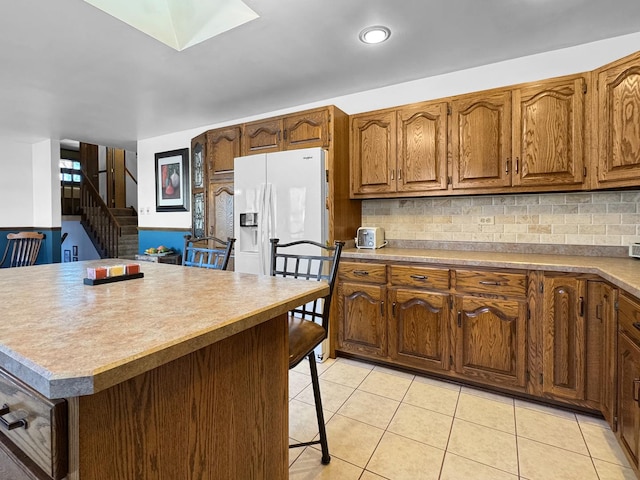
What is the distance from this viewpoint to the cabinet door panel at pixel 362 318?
2566 millimetres

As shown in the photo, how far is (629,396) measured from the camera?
1.51 m

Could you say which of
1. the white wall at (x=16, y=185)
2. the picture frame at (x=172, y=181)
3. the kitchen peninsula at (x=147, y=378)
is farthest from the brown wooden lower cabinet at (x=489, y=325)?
the white wall at (x=16, y=185)

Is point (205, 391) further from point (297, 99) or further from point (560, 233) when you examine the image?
point (297, 99)

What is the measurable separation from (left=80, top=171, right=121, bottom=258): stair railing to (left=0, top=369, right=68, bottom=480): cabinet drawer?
20.3ft

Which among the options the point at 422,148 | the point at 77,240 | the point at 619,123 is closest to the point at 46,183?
the point at 77,240

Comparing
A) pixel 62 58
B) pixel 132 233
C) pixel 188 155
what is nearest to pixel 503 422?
pixel 62 58

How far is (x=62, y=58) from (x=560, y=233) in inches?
153

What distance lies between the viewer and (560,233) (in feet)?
8.11

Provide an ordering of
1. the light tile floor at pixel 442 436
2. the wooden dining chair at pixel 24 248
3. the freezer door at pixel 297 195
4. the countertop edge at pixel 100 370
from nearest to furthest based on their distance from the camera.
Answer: the countertop edge at pixel 100 370 → the light tile floor at pixel 442 436 → the freezer door at pixel 297 195 → the wooden dining chair at pixel 24 248

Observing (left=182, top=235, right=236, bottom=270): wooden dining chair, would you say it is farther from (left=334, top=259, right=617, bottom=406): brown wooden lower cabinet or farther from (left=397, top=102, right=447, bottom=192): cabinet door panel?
(left=397, top=102, right=447, bottom=192): cabinet door panel

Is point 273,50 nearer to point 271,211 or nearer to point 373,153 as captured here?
point 373,153

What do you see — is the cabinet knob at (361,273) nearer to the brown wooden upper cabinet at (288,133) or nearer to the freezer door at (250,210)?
the freezer door at (250,210)

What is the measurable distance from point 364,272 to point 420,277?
431 millimetres

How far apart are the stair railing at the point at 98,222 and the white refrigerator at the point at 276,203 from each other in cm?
427
